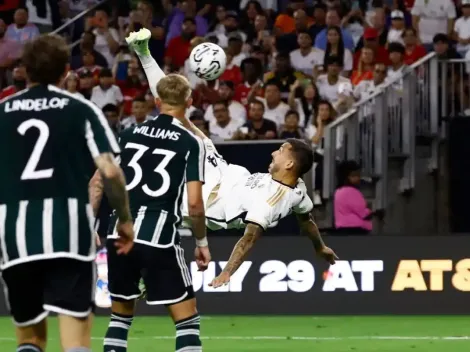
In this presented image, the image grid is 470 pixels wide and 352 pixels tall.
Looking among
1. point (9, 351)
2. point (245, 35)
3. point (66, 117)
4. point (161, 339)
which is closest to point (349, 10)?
point (245, 35)

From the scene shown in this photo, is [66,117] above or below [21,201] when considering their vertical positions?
above

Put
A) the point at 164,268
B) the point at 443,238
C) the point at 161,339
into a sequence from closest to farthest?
the point at 164,268 → the point at 161,339 → the point at 443,238

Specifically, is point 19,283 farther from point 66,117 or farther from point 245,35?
point 245,35

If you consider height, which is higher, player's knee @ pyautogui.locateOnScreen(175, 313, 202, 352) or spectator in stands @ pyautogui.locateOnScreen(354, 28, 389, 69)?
spectator in stands @ pyautogui.locateOnScreen(354, 28, 389, 69)

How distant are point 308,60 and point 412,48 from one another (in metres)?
1.51

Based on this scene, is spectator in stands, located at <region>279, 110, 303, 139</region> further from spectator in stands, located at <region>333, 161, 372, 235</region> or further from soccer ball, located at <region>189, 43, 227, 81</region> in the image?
soccer ball, located at <region>189, 43, 227, 81</region>

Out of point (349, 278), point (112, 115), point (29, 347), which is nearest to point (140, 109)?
point (112, 115)

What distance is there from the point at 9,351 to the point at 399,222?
740 centimetres

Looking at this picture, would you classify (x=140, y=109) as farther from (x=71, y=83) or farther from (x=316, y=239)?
(x=316, y=239)

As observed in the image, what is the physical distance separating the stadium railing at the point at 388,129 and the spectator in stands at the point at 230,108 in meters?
1.45

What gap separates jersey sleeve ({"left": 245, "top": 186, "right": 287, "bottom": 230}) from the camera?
1074 cm

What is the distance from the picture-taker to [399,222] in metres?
16.9

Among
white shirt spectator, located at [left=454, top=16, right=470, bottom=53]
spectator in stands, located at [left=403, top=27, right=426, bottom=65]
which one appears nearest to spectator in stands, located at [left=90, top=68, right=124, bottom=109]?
spectator in stands, located at [left=403, top=27, right=426, bottom=65]

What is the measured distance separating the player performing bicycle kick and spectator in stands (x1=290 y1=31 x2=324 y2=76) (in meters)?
7.07
